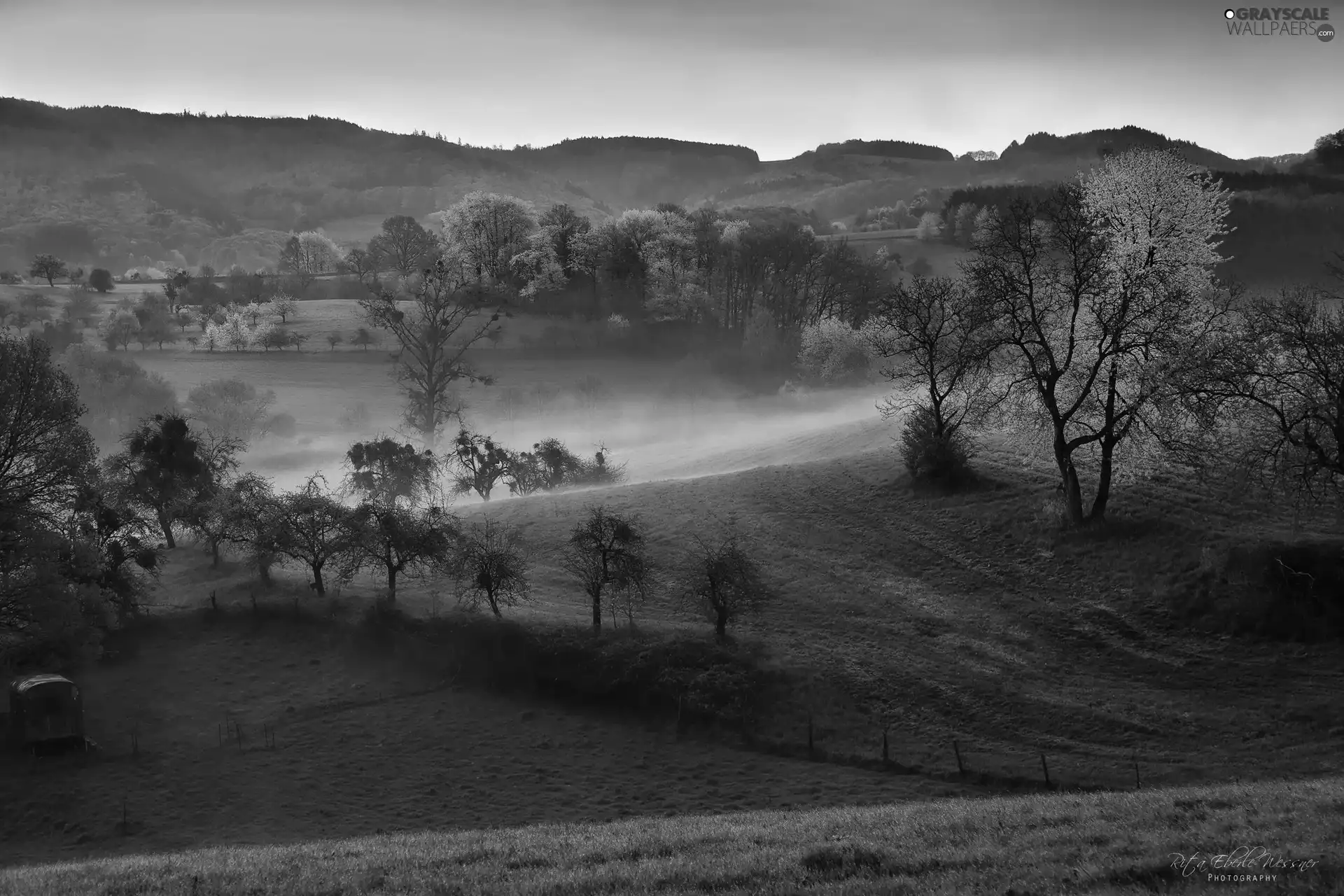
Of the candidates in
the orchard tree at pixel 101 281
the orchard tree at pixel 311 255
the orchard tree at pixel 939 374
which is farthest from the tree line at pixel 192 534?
the orchard tree at pixel 311 255

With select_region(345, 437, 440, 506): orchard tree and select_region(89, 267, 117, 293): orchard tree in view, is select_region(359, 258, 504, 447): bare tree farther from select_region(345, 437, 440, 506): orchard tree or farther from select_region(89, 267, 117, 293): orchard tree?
select_region(89, 267, 117, 293): orchard tree

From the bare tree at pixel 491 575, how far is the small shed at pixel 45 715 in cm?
1543

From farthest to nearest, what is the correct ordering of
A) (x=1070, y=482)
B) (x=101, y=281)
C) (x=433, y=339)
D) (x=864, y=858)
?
1. (x=101, y=281)
2. (x=433, y=339)
3. (x=1070, y=482)
4. (x=864, y=858)

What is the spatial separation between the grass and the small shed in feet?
53.9

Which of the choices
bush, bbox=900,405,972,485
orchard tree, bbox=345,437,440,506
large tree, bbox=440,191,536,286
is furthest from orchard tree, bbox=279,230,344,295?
bush, bbox=900,405,972,485

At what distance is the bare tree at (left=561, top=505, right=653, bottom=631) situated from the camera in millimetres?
45469

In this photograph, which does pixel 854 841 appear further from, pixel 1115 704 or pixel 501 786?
pixel 1115 704

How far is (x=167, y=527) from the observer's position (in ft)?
187

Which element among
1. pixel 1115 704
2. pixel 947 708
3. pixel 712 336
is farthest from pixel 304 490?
pixel 712 336

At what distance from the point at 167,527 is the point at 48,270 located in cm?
13348

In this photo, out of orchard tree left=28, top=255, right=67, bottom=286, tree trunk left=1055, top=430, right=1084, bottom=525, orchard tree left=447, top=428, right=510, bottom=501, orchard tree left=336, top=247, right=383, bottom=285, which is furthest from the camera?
orchard tree left=28, top=255, right=67, bottom=286

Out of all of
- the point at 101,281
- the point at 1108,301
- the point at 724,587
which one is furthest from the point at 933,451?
the point at 101,281

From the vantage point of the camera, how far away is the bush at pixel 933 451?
181ft

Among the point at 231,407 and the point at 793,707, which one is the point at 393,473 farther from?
the point at 231,407
